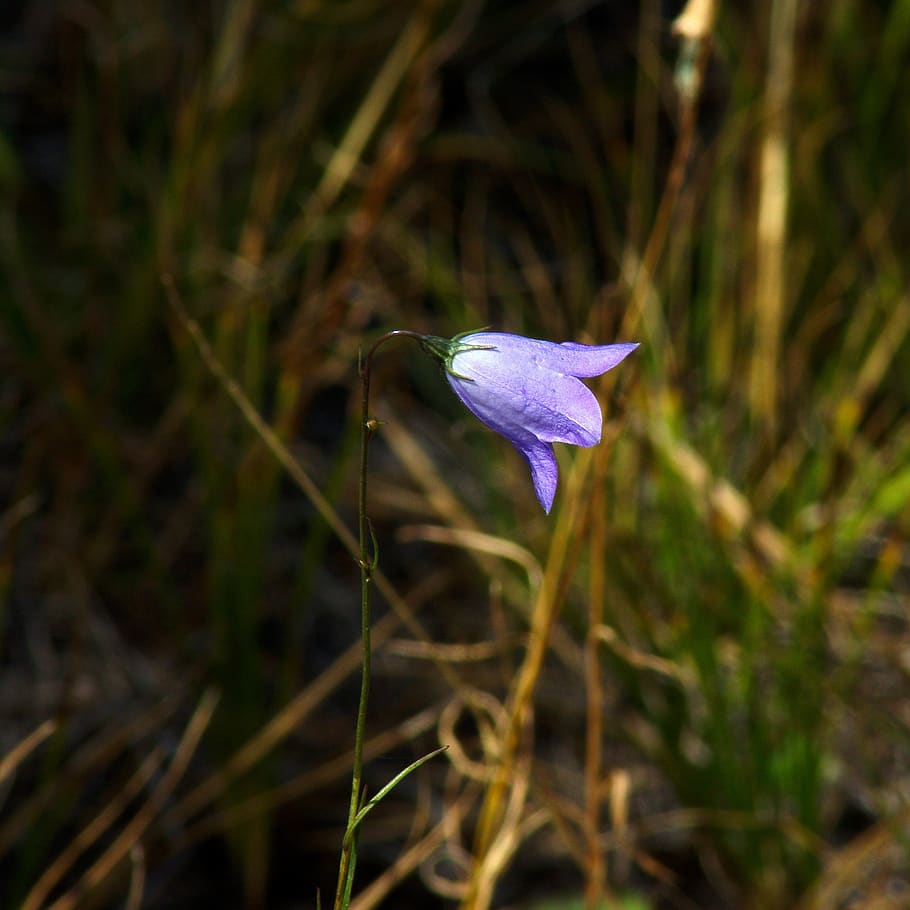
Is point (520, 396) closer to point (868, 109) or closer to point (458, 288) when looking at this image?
point (458, 288)

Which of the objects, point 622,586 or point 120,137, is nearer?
point 622,586

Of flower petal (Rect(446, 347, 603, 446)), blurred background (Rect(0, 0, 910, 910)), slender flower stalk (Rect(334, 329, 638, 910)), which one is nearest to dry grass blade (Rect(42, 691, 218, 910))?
blurred background (Rect(0, 0, 910, 910))

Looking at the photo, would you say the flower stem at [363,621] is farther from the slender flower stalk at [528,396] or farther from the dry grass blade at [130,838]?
the dry grass blade at [130,838]

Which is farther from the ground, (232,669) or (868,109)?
(868,109)

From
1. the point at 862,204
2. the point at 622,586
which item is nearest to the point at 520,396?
the point at 622,586

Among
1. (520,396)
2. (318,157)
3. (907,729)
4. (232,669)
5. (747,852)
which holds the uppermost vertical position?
(520,396)

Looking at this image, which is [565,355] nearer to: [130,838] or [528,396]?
[528,396]

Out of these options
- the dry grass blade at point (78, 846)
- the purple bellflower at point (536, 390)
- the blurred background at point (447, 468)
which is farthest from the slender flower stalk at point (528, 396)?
the dry grass blade at point (78, 846)

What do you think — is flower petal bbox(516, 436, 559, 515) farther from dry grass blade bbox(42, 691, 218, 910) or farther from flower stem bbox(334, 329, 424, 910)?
dry grass blade bbox(42, 691, 218, 910)
